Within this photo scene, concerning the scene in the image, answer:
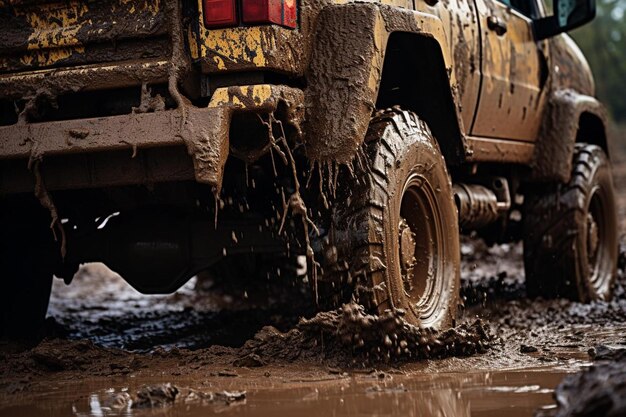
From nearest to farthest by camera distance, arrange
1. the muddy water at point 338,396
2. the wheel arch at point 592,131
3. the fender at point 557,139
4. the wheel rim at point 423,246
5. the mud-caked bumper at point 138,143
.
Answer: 1. the muddy water at point 338,396
2. the mud-caked bumper at point 138,143
3. the wheel rim at point 423,246
4. the fender at point 557,139
5. the wheel arch at point 592,131

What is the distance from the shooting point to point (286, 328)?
5.24m

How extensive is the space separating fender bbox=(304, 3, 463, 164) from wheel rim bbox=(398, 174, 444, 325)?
60cm

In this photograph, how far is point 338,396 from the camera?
10.5 feet

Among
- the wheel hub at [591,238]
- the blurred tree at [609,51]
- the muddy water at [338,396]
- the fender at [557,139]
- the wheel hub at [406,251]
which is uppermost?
the blurred tree at [609,51]

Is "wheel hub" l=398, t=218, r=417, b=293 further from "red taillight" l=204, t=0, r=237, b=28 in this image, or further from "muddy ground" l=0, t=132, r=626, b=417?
"red taillight" l=204, t=0, r=237, b=28

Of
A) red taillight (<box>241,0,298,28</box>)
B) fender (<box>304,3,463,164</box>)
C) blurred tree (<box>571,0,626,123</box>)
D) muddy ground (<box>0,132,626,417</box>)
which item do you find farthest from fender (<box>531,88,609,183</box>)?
blurred tree (<box>571,0,626,123</box>)

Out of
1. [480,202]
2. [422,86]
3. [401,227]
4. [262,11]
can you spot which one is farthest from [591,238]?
[262,11]

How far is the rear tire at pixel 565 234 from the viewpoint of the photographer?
6.16 m

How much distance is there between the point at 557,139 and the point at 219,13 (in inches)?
126

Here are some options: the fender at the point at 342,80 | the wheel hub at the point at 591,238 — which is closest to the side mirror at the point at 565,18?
the wheel hub at the point at 591,238

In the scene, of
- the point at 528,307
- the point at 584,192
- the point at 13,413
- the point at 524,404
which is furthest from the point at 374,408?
the point at 584,192

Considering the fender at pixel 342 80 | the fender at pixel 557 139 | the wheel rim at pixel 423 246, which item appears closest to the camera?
the fender at pixel 342 80

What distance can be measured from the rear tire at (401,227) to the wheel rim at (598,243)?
2.19 meters

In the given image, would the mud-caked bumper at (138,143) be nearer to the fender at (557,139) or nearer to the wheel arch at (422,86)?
the wheel arch at (422,86)
